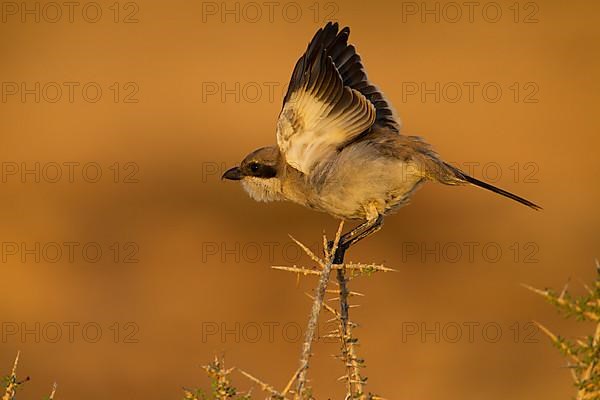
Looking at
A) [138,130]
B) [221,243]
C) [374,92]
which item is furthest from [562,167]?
[374,92]

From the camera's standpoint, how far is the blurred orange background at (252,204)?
7.55m

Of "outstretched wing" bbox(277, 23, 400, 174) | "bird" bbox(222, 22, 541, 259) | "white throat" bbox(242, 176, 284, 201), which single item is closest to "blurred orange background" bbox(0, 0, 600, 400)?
"white throat" bbox(242, 176, 284, 201)

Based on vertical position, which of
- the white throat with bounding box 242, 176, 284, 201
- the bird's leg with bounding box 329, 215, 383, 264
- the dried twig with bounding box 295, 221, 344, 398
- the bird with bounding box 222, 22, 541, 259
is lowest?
the dried twig with bounding box 295, 221, 344, 398

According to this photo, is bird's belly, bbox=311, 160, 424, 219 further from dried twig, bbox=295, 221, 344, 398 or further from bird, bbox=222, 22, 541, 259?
dried twig, bbox=295, 221, 344, 398

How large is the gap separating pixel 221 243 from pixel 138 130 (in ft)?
9.25

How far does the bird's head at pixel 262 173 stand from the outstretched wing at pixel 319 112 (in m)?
0.17

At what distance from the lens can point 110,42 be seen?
13.0 m

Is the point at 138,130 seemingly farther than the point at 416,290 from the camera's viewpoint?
Yes

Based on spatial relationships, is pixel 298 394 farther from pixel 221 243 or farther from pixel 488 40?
pixel 488 40

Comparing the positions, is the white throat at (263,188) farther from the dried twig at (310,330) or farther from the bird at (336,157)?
the dried twig at (310,330)

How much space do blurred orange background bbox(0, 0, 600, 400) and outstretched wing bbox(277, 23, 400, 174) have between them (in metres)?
3.12

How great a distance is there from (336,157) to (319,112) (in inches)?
10.0

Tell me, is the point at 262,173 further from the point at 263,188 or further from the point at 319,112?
the point at 319,112

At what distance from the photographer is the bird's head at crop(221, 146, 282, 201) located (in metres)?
4.59
